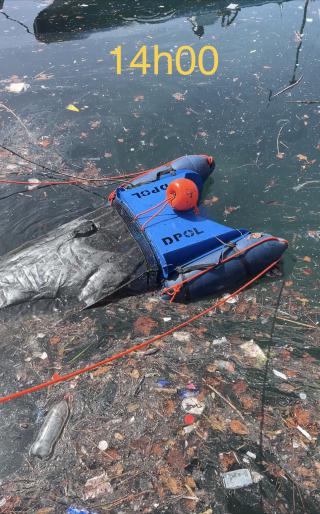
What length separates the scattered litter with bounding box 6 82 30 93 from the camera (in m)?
9.12

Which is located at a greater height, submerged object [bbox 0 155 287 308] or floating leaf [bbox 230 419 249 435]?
submerged object [bbox 0 155 287 308]

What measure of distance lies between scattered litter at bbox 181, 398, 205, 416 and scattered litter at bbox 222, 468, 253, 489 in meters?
0.58

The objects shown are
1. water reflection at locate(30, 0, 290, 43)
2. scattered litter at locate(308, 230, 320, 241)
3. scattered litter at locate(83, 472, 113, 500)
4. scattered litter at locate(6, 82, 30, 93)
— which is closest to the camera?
scattered litter at locate(83, 472, 113, 500)

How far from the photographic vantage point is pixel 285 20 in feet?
40.1

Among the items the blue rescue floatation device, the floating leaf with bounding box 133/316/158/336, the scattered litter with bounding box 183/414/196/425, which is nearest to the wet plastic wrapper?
the blue rescue floatation device

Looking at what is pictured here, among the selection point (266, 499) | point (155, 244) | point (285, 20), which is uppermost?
point (285, 20)

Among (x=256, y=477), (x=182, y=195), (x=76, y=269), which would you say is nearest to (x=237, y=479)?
(x=256, y=477)

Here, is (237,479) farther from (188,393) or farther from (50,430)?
(50,430)

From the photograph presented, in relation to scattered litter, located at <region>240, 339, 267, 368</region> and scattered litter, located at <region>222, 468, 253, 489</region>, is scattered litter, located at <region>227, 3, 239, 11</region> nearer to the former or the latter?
scattered litter, located at <region>240, 339, 267, 368</region>

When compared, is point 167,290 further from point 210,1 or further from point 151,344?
point 210,1

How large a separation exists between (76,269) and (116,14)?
11.5 metres

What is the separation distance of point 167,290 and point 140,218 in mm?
1052

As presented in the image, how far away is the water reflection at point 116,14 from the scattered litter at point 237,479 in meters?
11.9

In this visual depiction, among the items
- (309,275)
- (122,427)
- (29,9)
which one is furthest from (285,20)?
(122,427)
